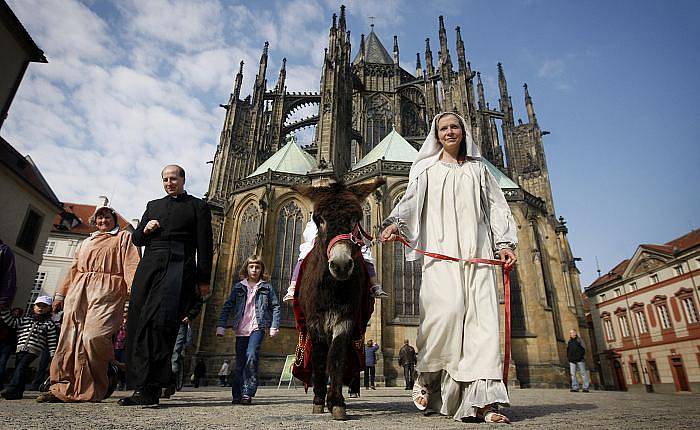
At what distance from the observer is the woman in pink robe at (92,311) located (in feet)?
12.4

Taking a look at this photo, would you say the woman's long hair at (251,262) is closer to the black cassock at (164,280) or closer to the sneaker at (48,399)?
the black cassock at (164,280)

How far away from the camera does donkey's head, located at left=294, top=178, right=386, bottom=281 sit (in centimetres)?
276

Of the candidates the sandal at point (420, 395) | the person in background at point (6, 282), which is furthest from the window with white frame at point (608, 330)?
the person in background at point (6, 282)

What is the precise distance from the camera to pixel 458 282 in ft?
9.95

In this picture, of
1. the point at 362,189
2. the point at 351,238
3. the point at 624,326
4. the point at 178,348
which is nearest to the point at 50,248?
the point at 178,348

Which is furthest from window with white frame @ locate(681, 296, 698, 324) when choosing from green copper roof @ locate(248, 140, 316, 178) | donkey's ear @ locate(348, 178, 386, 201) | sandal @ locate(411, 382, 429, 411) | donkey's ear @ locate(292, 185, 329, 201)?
donkey's ear @ locate(292, 185, 329, 201)

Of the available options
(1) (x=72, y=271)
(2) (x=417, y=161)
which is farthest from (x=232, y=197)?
(2) (x=417, y=161)

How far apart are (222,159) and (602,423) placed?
23658mm

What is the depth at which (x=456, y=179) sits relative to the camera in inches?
137

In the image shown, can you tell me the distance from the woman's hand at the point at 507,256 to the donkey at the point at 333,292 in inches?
47.5

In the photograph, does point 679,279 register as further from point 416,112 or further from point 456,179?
point 456,179

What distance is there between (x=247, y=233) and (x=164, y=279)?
658 inches

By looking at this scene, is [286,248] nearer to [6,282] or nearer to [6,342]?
[6,342]

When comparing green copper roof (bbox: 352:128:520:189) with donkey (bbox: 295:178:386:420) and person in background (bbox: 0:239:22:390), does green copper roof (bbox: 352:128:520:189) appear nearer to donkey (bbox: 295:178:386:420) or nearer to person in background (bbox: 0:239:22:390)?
person in background (bbox: 0:239:22:390)
